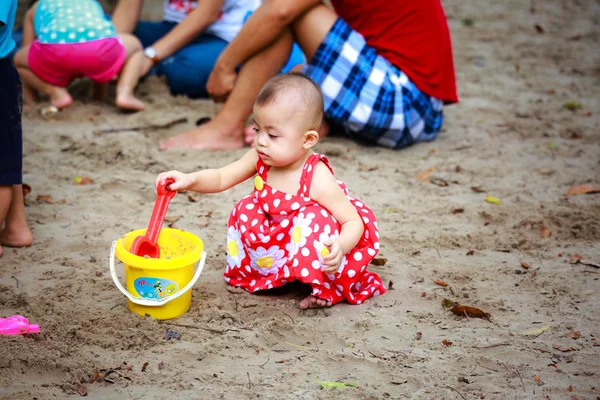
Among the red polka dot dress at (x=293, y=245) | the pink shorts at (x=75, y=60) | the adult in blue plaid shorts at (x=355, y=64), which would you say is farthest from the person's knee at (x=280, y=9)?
the red polka dot dress at (x=293, y=245)

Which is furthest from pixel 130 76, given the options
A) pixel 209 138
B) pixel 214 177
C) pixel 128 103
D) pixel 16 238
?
pixel 214 177

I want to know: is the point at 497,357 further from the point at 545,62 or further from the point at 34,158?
the point at 545,62

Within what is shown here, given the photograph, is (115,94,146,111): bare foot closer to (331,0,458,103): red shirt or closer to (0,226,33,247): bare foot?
(331,0,458,103): red shirt

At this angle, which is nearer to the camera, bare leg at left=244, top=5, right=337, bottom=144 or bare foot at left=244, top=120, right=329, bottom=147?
bare leg at left=244, top=5, right=337, bottom=144

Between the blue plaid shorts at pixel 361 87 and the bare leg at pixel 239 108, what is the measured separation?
0.68 ft

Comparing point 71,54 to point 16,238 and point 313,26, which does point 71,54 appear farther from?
point 16,238

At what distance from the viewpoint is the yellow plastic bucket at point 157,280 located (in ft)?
6.86

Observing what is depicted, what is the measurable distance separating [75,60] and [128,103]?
39cm

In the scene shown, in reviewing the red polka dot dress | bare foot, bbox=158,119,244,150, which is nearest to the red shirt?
bare foot, bbox=158,119,244,150

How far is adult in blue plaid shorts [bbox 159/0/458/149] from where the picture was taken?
366 cm

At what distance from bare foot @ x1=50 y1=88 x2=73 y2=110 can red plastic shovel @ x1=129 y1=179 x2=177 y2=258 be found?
224 cm

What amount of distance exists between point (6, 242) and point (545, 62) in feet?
15.0

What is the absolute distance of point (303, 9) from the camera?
357cm

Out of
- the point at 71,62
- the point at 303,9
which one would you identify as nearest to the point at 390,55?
the point at 303,9
